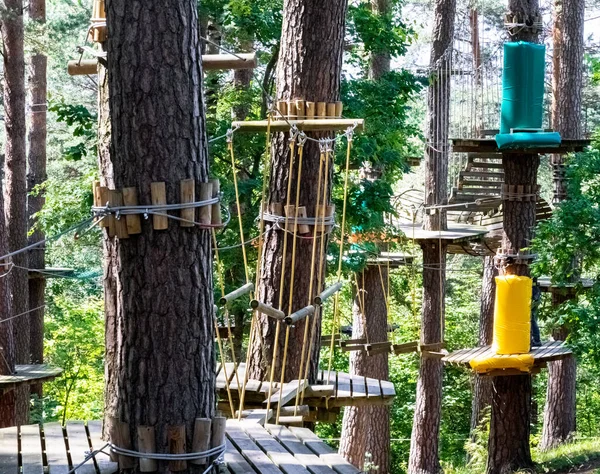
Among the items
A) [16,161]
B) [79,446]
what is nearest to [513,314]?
[79,446]

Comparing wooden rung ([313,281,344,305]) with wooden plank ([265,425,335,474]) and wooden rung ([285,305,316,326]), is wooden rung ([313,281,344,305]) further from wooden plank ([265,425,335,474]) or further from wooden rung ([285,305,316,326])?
wooden plank ([265,425,335,474])

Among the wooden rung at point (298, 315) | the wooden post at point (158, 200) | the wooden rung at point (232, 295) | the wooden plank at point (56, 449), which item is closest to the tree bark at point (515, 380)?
the wooden rung at point (298, 315)

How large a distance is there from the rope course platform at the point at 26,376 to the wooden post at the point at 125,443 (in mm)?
6541

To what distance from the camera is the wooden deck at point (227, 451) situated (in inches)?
159

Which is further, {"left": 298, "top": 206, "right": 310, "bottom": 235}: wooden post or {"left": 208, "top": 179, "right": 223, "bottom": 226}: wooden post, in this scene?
{"left": 298, "top": 206, "right": 310, "bottom": 235}: wooden post

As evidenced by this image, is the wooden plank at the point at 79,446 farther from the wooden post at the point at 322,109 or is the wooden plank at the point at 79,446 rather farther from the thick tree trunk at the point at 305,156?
the wooden post at the point at 322,109

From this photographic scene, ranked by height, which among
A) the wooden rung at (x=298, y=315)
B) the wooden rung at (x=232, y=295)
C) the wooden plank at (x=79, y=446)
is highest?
the wooden rung at (x=232, y=295)

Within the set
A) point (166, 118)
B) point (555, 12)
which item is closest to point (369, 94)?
point (555, 12)

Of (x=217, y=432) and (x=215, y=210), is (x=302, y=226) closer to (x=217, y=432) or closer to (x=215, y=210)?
(x=215, y=210)

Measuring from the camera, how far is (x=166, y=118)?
150 inches

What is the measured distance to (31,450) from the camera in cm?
426

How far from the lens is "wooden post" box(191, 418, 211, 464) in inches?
153

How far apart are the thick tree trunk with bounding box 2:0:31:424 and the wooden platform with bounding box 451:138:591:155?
5.63m

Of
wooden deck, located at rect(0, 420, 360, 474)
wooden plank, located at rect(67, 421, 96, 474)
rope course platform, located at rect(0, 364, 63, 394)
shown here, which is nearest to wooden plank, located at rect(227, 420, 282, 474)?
wooden deck, located at rect(0, 420, 360, 474)
